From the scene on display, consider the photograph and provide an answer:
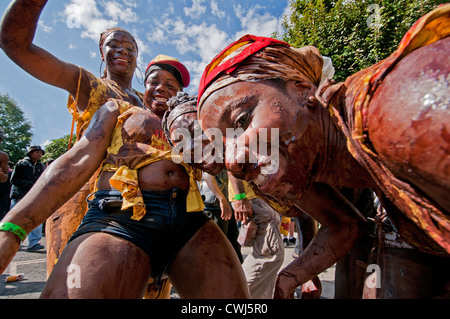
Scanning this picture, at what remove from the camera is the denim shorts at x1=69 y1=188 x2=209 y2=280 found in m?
1.29

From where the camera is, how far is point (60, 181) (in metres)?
1.30

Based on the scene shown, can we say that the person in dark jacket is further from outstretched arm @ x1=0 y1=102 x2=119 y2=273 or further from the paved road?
outstretched arm @ x1=0 y1=102 x2=119 y2=273

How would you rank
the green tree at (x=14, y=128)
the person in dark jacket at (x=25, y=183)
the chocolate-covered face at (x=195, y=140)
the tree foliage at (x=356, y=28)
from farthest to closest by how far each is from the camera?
Result: the green tree at (x=14, y=128) < the person in dark jacket at (x=25, y=183) < the tree foliage at (x=356, y=28) < the chocolate-covered face at (x=195, y=140)

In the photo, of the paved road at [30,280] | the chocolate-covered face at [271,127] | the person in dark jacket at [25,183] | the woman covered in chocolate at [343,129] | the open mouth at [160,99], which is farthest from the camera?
the person in dark jacket at [25,183]

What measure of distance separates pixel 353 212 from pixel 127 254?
1.31 meters

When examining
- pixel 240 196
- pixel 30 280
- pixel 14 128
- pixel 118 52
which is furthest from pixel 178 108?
pixel 14 128

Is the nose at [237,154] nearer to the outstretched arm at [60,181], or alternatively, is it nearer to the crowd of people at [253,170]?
the crowd of people at [253,170]

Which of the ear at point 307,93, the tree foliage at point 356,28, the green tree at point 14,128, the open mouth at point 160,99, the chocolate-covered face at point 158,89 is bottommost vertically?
the ear at point 307,93

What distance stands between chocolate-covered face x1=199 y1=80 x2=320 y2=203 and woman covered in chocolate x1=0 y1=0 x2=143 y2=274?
1423mm

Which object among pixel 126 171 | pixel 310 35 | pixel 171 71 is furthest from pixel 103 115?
pixel 310 35

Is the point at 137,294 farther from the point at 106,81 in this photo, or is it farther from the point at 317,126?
the point at 106,81

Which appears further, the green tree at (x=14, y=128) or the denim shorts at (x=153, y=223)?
the green tree at (x=14, y=128)

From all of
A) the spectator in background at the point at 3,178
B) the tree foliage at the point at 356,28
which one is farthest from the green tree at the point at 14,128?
the tree foliage at the point at 356,28

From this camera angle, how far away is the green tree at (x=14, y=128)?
27875 mm
